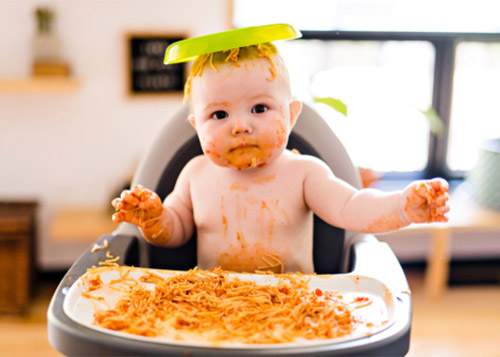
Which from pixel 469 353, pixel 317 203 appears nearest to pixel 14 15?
pixel 317 203

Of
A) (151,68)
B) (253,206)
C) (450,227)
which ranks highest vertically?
(151,68)

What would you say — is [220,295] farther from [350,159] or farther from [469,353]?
[469,353]

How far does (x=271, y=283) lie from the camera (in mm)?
812

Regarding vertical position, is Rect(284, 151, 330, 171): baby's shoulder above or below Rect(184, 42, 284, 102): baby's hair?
below

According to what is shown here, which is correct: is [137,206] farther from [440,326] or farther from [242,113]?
[440,326]

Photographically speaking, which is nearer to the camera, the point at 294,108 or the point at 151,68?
the point at 294,108

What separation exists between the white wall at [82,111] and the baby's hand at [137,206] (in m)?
1.56

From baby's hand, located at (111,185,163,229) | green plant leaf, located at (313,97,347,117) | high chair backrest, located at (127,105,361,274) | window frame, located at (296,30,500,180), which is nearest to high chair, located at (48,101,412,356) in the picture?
high chair backrest, located at (127,105,361,274)

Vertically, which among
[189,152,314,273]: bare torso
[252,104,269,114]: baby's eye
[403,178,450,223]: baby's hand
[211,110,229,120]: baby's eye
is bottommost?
[189,152,314,273]: bare torso

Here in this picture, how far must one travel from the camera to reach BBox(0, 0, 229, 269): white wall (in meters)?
2.28

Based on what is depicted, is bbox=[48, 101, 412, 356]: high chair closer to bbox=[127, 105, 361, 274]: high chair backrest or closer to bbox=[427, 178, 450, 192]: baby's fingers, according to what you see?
bbox=[127, 105, 361, 274]: high chair backrest

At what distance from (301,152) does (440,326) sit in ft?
4.67

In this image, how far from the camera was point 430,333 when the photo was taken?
2121 mm

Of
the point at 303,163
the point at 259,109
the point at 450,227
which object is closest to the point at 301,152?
the point at 303,163
